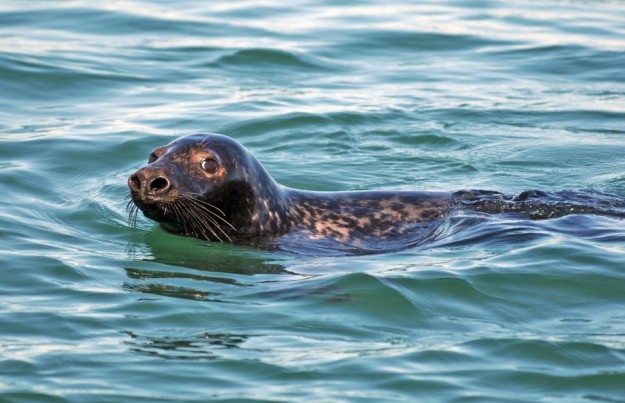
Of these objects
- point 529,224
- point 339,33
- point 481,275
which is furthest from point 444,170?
point 339,33

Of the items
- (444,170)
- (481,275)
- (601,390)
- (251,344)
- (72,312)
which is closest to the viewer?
(601,390)

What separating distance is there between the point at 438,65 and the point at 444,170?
5142mm

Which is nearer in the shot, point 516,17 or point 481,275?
point 481,275

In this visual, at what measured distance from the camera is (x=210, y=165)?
30.4ft

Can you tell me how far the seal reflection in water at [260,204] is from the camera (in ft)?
29.7

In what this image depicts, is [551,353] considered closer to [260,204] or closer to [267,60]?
[260,204]

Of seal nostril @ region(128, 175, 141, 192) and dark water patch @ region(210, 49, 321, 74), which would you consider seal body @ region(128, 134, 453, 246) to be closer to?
seal nostril @ region(128, 175, 141, 192)

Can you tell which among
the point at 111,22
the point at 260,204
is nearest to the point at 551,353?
the point at 260,204

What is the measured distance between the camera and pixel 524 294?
8.35 m

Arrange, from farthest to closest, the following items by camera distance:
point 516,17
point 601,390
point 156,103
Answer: point 516,17, point 156,103, point 601,390

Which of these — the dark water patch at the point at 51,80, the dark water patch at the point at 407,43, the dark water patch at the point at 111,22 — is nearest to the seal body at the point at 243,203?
the dark water patch at the point at 51,80

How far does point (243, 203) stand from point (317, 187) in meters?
2.53

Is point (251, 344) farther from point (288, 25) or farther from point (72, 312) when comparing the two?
point (288, 25)

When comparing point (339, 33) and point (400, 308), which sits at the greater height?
point (339, 33)
